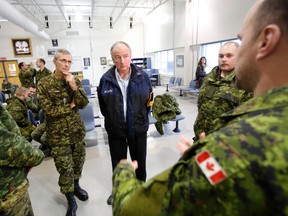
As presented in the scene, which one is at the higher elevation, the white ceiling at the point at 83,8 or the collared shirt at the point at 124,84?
the white ceiling at the point at 83,8

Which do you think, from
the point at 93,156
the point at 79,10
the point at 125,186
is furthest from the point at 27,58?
the point at 125,186

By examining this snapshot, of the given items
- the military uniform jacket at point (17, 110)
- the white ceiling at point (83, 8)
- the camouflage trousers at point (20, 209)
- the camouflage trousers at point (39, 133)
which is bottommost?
the camouflage trousers at point (39, 133)

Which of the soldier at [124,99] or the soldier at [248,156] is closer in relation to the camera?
the soldier at [248,156]

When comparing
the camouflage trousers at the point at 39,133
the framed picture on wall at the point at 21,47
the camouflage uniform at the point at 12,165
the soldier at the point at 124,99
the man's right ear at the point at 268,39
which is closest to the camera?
the man's right ear at the point at 268,39

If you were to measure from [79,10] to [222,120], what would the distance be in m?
10.9

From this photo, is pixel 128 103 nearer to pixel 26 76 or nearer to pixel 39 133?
pixel 39 133

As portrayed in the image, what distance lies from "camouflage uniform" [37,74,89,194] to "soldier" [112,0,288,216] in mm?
1501

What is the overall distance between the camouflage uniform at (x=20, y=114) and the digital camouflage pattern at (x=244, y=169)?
2.97 metres

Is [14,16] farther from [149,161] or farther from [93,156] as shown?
[149,161]

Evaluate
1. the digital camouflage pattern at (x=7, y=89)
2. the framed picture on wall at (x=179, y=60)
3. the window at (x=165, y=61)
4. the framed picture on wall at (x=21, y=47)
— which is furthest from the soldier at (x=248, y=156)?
the framed picture on wall at (x=21, y=47)

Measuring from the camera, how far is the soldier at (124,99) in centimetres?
176

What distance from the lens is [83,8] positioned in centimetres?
932

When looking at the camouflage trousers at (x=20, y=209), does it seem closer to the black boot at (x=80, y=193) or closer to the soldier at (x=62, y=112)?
the soldier at (x=62, y=112)

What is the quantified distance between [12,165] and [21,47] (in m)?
11.5
